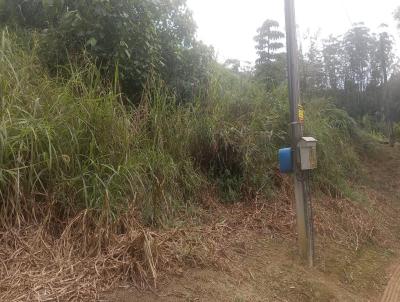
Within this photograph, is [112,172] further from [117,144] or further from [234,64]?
[234,64]

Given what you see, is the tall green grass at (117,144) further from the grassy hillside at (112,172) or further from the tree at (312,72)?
the tree at (312,72)

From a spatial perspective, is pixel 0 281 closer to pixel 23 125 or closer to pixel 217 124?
pixel 23 125

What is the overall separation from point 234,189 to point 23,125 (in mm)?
3154

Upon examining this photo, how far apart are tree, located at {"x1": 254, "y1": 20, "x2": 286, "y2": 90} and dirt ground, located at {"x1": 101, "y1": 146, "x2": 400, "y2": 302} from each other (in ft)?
12.3

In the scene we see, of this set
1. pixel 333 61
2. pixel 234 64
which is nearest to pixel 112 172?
pixel 234 64

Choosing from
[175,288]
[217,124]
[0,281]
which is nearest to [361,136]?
[217,124]

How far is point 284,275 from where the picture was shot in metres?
4.46

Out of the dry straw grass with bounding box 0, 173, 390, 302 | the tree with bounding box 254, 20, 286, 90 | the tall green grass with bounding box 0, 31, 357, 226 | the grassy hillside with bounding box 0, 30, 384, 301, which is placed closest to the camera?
the dry straw grass with bounding box 0, 173, 390, 302

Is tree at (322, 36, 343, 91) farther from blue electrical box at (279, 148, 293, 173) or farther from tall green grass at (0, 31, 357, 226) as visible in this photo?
blue electrical box at (279, 148, 293, 173)

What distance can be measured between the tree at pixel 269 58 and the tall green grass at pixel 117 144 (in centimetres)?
203

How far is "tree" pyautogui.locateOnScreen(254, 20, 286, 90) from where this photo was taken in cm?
945

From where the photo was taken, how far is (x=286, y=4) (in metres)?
4.91

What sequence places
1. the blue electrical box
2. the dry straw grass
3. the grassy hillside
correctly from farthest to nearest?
the blue electrical box → the grassy hillside → the dry straw grass

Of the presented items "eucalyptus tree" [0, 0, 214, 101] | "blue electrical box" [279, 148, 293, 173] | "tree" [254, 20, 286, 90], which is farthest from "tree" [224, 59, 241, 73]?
"blue electrical box" [279, 148, 293, 173]
